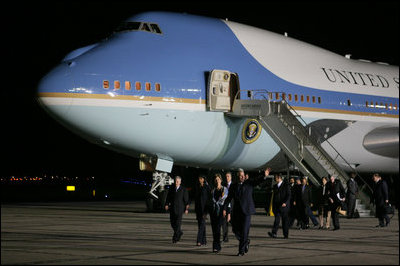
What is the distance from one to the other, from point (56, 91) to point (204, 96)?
478 cm

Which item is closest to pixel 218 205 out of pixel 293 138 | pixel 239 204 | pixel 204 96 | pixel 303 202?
pixel 239 204

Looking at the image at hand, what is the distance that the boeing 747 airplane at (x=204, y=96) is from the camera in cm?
2264

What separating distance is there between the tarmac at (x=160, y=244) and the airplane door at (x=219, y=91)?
3839 mm

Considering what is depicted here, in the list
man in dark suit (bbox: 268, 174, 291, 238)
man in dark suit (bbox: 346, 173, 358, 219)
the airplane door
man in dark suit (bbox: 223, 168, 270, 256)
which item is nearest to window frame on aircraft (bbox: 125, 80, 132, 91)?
the airplane door

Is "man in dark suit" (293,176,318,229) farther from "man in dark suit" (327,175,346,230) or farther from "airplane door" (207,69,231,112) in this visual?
"airplane door" (207,69,231,112)

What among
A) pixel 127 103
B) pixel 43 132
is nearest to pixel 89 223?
pixel 127 103

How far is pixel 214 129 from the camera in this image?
24.4 metres

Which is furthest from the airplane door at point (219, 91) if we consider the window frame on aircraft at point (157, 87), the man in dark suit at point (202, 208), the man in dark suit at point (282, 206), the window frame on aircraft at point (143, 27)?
the man in dark suit at point (202, 208)

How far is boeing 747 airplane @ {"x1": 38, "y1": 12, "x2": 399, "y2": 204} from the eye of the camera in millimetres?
22641

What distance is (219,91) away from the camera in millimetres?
24172

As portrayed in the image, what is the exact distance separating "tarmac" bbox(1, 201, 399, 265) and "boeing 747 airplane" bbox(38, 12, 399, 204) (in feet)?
9.28

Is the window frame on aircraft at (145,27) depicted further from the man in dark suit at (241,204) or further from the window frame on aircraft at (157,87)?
the man in dark suit at (241,204)

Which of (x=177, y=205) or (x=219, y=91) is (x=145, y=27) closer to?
(x=219, y=91)

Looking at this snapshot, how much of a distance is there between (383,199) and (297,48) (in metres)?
7.96
